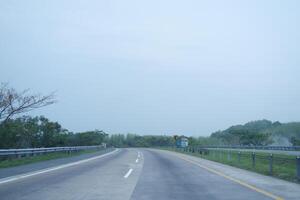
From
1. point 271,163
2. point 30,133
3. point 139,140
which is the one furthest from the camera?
point 139,140

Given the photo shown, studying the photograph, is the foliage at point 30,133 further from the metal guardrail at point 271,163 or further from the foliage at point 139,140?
the foliage at point 139,140

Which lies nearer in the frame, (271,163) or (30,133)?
(271,163)

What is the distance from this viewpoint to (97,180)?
61.2 ft

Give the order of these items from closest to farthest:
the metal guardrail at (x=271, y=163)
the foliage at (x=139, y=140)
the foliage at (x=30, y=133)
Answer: the metal guardrail at (x=271, y=163) → the foliage at (x=30, y=133) → the foliage at (x=139, y=140)

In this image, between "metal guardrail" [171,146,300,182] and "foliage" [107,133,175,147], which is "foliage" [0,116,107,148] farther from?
"foliage" [107,133,175,147]

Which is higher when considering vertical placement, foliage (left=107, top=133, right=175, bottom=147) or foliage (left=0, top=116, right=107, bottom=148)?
foliage (left=107, top=133, right=175, bottom=147)

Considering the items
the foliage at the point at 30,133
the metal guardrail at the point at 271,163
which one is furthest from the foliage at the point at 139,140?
the metal guardrail at the point at 271,163

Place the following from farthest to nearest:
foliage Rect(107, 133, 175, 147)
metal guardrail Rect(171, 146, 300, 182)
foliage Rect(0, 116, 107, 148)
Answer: foliage Rect(107, 133, 175, 147), foliage Rect(0, 116, 107, 148), metal guardrail Rect(171, 146, 300, 182)

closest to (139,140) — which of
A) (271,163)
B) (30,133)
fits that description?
(30,133)

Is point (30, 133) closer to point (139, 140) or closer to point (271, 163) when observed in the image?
point (271, 163)

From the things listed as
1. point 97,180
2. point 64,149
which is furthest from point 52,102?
point 97,180

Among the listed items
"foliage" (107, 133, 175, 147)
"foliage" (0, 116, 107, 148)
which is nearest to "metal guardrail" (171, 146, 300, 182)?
"foliage" (0, 116, 107, 148)

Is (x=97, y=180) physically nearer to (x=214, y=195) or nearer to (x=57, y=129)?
(x=214, y=195)

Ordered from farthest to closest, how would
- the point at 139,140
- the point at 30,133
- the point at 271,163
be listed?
the point at 139,140
the point at 30,133
the point at 271,163
